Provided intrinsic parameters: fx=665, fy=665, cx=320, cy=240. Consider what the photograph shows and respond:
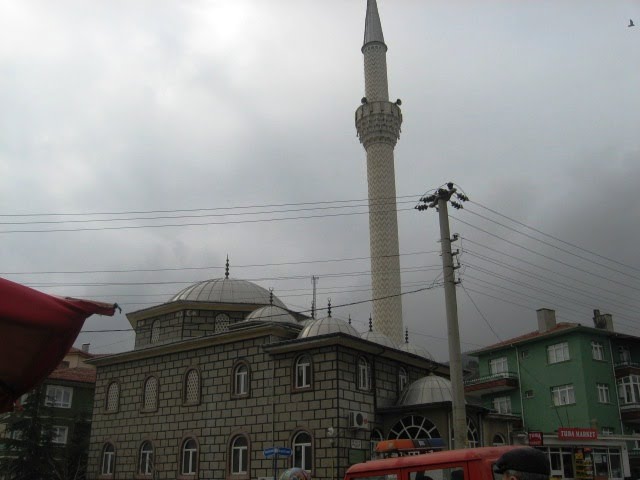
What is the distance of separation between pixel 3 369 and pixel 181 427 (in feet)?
78.7

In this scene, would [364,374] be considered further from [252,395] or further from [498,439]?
[498,439]

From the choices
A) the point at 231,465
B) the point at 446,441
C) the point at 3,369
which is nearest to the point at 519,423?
the point at 446,441

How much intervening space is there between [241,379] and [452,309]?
11072 mm

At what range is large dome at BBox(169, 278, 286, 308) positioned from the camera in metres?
30.9

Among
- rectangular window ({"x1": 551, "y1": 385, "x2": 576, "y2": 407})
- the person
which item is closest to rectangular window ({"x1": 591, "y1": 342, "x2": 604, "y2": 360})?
rectangular window ({"x1": 551, "y1": 385, "x2": 576, "y2": 407})

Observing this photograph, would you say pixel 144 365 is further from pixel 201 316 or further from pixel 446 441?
pixel 446 441

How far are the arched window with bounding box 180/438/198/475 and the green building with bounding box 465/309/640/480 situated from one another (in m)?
14.2

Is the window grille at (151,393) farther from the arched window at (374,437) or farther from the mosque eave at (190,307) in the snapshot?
the arched window at (374,437)

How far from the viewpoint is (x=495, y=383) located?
3816 centimetres

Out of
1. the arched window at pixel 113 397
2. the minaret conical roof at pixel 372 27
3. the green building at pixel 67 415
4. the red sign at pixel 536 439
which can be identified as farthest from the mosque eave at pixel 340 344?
the minaret conical roof at pixel 372 27

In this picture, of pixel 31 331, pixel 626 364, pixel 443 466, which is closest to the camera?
pixel 31 331

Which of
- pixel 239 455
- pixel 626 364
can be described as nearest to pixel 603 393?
pixel 626 364

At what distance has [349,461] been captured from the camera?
2239 cm

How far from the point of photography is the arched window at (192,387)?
2691cm
